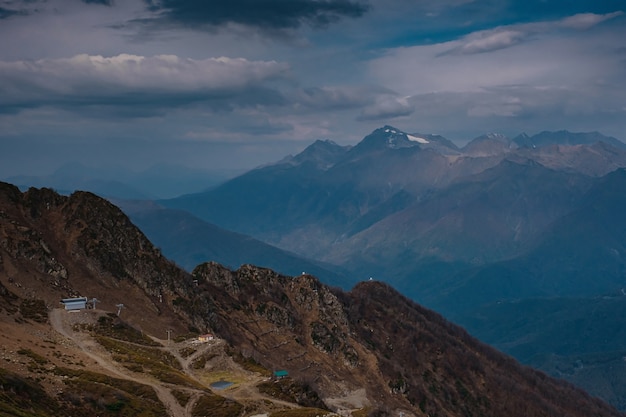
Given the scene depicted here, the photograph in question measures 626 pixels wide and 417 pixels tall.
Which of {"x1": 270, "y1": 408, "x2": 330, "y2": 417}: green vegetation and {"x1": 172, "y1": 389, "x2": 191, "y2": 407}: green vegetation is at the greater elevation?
{"x1": 172, "y1": 389, "x2": 191, "y2": 407}: green vegetation

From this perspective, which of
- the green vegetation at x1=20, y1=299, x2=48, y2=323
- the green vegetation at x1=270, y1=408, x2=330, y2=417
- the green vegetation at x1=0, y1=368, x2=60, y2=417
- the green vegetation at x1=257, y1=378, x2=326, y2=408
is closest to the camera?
the green vegetation at x1=0, y1=368, x2=60, y2=417

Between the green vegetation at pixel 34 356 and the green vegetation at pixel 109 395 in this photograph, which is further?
the green vegetation at pixel 34 356

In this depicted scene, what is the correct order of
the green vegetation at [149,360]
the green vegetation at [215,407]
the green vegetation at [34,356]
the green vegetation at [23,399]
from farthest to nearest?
the green vegetation at [149,360] < the green vegetation at [34,356] < the green vegetation at [215,407] < the green vegetation at [23,399]

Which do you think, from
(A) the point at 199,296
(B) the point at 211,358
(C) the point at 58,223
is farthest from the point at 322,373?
(C) the point at 58,223

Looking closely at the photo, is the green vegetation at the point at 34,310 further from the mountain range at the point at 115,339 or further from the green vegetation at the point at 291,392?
the green vegetation at the point at 291,392

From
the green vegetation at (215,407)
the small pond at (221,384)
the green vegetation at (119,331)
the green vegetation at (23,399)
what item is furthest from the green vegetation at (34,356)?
the small pond at (221,384)

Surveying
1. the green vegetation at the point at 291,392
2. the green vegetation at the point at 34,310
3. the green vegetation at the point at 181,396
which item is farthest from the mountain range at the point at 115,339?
the green vegetation at the point at 34,310

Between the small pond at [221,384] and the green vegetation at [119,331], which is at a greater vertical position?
the green vegetation at [119,331]

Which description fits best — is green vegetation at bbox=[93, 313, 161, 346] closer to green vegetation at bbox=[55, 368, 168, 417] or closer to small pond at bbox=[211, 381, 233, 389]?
small pond at bbox=[211, 381, 233, 389]

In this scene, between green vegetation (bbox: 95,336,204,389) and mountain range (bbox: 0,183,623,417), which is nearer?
mountain range (bbox: 0,183,623,417)

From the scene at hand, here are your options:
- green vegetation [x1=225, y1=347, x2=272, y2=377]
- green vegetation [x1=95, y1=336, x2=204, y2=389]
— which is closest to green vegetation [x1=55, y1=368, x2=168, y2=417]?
green vegetation [x1=95, y1=336, x2=204, y2=389]

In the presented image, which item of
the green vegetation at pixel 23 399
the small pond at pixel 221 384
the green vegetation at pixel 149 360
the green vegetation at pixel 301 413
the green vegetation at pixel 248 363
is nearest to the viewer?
the green vegetation at pixel 23 399

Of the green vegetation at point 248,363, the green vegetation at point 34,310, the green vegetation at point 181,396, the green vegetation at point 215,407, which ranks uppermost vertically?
the green vegetation at point 34,310

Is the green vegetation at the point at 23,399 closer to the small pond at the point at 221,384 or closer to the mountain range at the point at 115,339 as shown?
the mountain range at the point at 115,339
